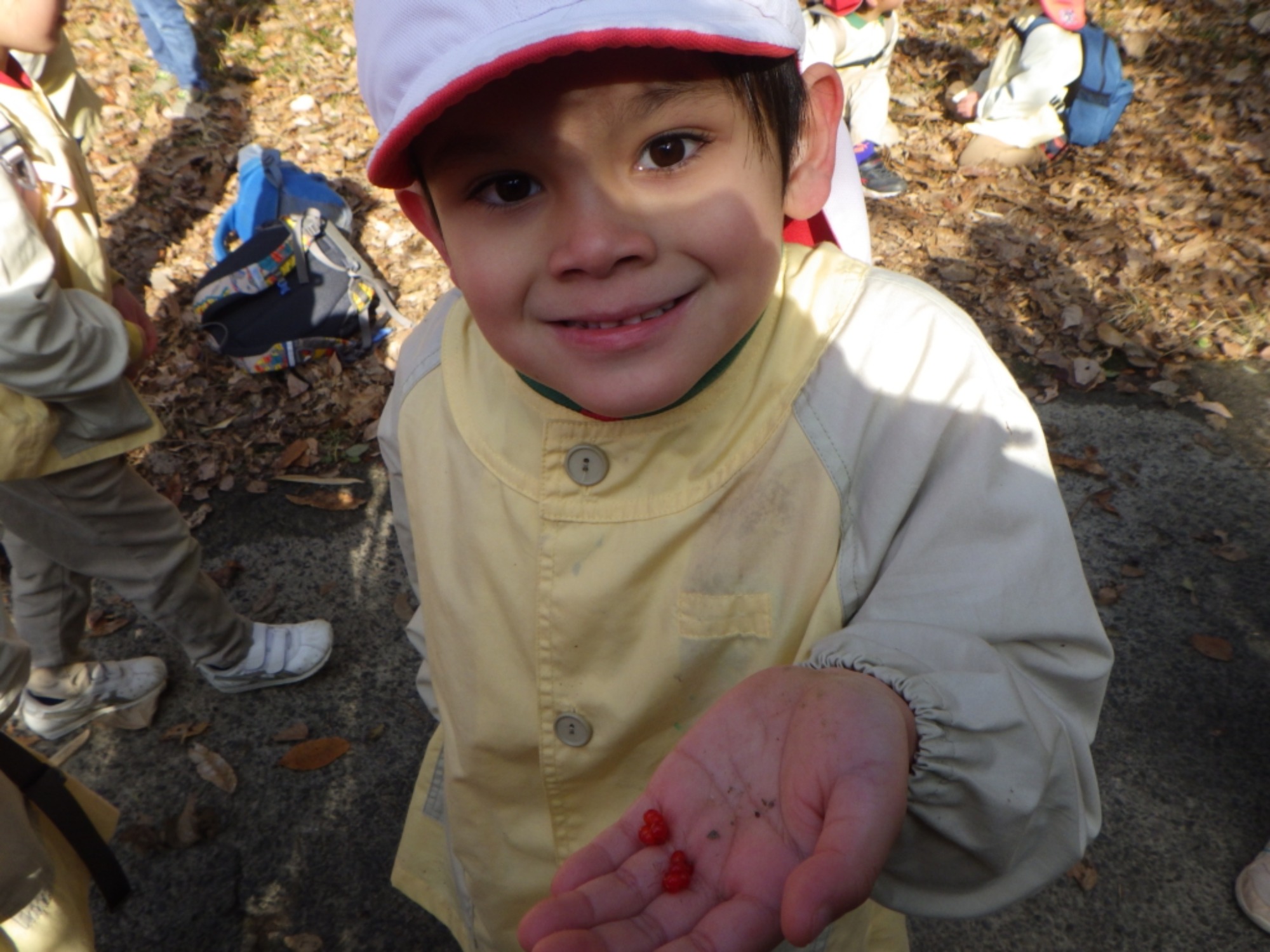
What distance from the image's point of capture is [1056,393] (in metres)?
4.34

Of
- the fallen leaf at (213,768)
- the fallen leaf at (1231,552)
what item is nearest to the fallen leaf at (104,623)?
the fallen leaf at (213,768)

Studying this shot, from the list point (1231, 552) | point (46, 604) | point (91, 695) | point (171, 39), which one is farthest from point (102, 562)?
point (171, 39)

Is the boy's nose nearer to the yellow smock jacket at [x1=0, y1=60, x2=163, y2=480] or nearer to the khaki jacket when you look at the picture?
the yellow smock jacket at [x1=0, y1=60, x2=163, y2=480]

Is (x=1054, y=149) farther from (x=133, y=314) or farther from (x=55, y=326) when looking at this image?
(x=55, y=326)

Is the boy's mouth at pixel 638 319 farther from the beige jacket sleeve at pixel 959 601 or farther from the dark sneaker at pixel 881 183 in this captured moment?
the dark sneaker at pixel 881 183

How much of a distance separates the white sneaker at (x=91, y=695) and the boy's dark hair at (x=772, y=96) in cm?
327

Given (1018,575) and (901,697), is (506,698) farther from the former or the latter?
(1018,575)

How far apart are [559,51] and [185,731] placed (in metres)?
3.27

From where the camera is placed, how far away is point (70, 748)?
3.27 m

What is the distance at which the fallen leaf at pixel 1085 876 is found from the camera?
8.59 feet

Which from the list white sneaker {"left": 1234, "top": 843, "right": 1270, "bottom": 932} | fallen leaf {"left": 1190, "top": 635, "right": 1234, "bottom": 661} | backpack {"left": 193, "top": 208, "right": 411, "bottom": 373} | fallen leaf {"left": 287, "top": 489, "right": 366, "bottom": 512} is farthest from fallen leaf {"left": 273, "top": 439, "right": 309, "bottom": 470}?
white sneaker {"left": 1234, "top": 843, "right": 1270, "bottom": 932}

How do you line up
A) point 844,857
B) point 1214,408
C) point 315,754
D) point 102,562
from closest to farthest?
point 844,857, point 102,562, point 315,754, point 1214,408

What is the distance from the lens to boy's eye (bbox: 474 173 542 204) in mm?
1156

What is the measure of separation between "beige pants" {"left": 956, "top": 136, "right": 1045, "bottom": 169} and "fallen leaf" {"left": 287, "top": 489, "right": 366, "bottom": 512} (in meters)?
4.79
